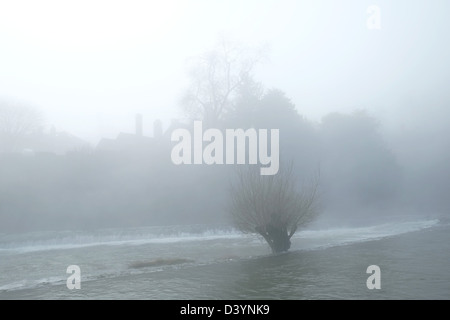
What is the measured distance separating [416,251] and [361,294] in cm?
1036

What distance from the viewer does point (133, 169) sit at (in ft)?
146

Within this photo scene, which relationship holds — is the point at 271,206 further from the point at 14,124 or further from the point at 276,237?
the point at 14,124

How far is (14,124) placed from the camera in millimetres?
56000

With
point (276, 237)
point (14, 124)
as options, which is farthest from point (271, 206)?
point (14, 124)

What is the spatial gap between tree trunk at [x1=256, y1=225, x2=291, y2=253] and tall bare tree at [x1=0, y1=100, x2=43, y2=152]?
41.9 metres

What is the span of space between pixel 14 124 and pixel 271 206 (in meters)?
45.8

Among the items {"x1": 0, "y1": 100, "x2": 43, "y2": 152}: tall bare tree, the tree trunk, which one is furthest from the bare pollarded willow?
{"x1": 0, "y1": 100, "x2": 43, "y2": 152}: tall bare tree

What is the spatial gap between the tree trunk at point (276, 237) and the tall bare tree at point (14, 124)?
41.9 metres

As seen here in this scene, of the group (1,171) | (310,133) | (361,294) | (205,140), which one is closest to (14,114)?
(1,171)
